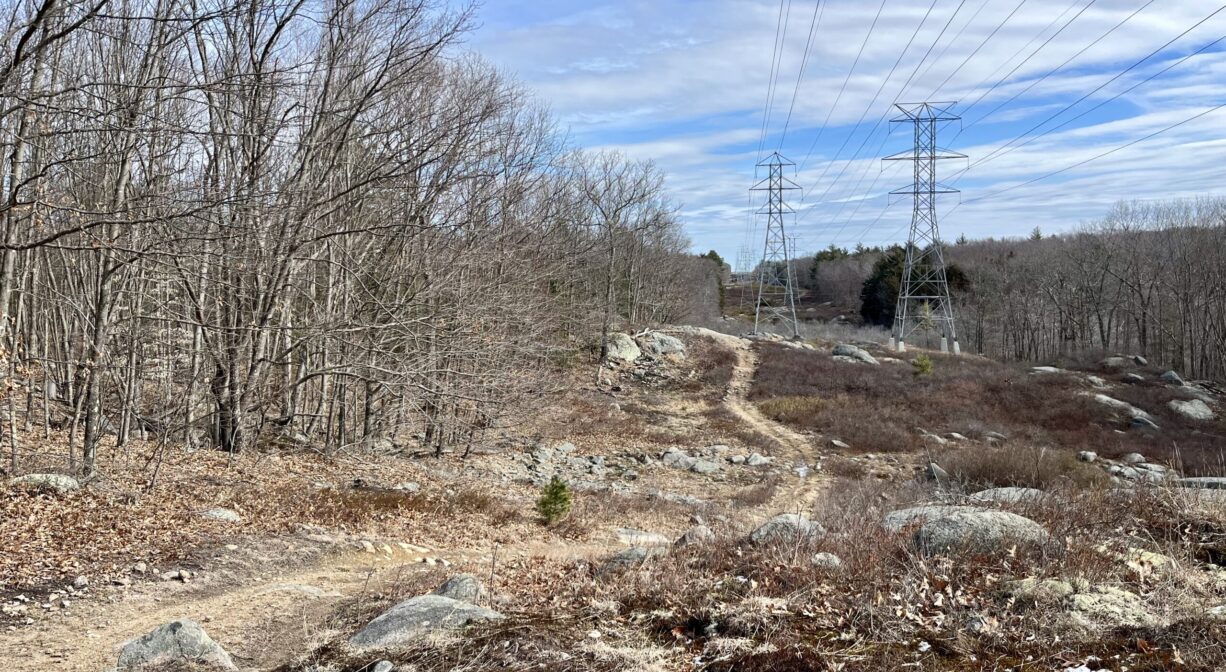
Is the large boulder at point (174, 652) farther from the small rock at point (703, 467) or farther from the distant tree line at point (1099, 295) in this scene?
the distant tree line at point (1099, 295)

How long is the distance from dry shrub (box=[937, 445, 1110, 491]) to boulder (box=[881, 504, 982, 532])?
28.8 feet

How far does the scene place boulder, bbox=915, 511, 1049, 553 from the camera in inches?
198

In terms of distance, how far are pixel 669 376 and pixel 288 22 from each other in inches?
907

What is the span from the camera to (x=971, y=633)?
3973mm

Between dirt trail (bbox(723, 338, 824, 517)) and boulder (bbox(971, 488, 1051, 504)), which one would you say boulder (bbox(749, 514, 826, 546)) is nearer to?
dirt trail (bbox(723, 338, 824, 517))

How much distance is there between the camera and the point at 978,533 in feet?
16.9

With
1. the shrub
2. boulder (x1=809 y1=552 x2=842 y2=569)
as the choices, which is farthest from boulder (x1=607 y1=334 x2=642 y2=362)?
boulder (x1=809 y1=552 x2=842 y2=569)

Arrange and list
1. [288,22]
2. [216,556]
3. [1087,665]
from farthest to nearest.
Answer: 1. [288,22]
2. [216,556]
3. [1087,665]

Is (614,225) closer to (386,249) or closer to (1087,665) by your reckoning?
(386,249)

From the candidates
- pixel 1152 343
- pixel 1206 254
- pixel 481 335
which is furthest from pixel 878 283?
pixel 481 335

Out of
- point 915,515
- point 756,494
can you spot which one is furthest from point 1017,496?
point 756,494

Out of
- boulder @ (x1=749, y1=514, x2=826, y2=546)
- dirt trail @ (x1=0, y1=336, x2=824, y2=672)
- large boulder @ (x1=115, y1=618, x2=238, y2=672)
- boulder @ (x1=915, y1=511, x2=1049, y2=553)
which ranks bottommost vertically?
dirt trail @ (x1=0, y1=336, x2=824, y2=672)

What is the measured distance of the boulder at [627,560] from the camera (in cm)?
589

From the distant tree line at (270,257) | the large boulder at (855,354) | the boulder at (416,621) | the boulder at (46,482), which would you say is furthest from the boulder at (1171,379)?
the boulder at (46,482)
